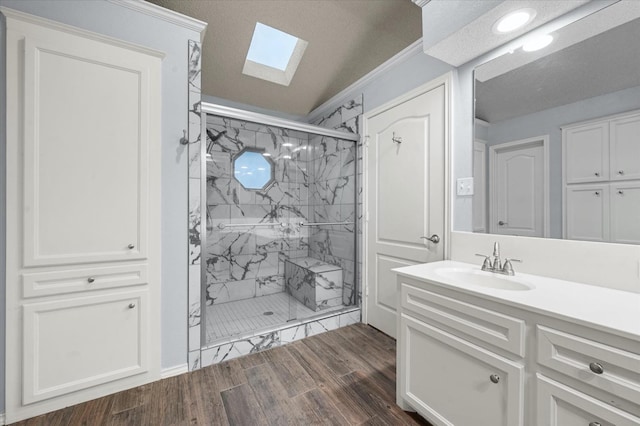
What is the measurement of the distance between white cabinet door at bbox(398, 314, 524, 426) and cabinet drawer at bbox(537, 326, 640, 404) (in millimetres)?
135

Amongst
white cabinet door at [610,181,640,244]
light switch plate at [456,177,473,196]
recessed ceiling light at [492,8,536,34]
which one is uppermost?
recessed ceiling light at [492,8,536,34]

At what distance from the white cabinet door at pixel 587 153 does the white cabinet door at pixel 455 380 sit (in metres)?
1.01

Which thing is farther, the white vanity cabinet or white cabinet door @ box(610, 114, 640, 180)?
white cabinet door @ box(610, 114, 640, 180)

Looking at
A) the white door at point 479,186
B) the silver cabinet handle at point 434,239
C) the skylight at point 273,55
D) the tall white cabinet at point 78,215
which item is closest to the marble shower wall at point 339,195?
the skylight at point 273,55

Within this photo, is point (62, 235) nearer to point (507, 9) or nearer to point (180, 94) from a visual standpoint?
point (180, 94)

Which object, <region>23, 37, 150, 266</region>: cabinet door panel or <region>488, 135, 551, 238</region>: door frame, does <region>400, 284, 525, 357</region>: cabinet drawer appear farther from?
<region>23, 37, 150, 266</region>: cabinet door panel

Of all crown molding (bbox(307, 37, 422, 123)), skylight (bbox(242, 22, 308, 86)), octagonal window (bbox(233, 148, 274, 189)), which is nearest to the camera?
crown molding (bbox(307, 37, 422, 123))

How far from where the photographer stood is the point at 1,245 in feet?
4.88

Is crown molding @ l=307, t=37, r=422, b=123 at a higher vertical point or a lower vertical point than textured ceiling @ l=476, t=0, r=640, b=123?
higher

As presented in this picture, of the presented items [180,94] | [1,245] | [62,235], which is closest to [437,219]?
[180,94]

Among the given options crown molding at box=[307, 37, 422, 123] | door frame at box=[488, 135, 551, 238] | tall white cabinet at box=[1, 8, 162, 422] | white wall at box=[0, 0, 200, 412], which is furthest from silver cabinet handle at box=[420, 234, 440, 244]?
tall white cabinet at box=[1, 8, 162, 422]

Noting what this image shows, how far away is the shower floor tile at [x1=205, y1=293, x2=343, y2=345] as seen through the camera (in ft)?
7.84

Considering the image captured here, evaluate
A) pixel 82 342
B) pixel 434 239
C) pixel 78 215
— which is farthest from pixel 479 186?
pixel 82 342

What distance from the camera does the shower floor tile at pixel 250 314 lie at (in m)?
2.39
